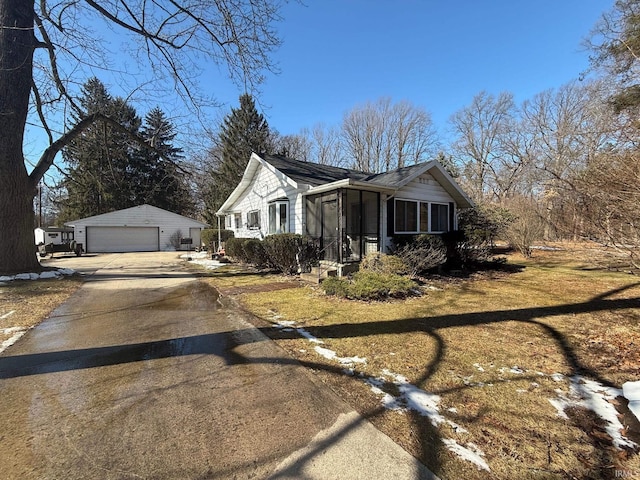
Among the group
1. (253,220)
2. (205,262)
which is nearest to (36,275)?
(205,262)

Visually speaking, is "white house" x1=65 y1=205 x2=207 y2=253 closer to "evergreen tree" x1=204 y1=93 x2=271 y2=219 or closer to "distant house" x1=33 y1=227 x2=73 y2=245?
"distant house" x1=33 y1=227 x2=73 y2=245

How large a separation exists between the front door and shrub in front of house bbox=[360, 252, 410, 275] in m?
1.33

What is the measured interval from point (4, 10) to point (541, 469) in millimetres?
14928

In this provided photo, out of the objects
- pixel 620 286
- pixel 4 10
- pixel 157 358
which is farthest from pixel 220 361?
pixel 4 10

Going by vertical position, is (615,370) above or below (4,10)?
below

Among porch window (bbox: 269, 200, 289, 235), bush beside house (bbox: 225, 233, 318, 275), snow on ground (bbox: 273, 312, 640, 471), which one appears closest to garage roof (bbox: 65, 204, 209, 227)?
porch window (bbox: 269, 200, 289, 235)

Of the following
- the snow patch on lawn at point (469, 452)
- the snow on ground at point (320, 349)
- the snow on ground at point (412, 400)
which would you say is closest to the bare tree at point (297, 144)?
the snow on ground at point (320, 349)

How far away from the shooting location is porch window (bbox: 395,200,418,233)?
36.4 ft

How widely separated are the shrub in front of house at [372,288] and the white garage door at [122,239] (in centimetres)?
2544

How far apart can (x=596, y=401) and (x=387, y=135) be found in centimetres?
3323

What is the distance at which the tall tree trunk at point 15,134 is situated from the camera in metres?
9.09

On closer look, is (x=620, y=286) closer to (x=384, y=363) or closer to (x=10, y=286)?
(x=384, y=363)

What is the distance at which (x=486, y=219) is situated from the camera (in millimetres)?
13875

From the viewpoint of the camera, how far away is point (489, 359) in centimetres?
380
